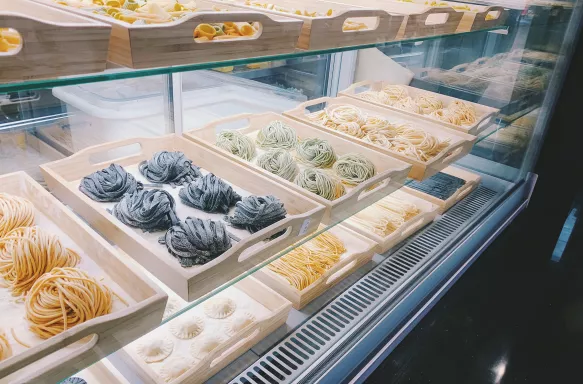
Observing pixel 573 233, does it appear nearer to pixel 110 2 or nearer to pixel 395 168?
pixel 395 168

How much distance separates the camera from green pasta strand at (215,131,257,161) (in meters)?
1.47

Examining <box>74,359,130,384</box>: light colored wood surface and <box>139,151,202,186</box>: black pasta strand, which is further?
<box>139,151,202,186</box>: black pasta strand

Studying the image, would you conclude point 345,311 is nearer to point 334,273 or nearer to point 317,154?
point 334,273

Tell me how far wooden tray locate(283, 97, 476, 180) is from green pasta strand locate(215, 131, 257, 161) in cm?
36

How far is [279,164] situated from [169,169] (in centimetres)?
34

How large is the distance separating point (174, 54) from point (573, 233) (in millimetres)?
2893

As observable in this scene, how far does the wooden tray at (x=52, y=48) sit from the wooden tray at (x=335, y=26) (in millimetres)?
487

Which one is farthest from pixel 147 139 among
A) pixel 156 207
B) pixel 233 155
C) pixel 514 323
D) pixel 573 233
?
pixel 573 233

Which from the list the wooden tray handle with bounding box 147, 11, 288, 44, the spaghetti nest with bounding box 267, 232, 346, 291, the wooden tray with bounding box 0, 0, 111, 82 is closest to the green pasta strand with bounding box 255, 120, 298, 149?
the spaghetti nest with bounding box 267, 232, 346, 291

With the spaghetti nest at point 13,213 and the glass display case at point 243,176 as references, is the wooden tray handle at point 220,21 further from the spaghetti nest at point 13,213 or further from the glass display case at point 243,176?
the spaghetti nest at point 13,213

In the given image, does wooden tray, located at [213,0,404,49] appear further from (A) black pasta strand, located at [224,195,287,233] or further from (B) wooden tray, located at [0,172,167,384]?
(B) wooden tray, located at [0,172,167,384]

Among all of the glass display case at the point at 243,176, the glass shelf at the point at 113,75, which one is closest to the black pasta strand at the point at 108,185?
the glass display case at the point at 243,176

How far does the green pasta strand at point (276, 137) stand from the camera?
1.62 m

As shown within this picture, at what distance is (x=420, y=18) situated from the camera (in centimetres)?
148
